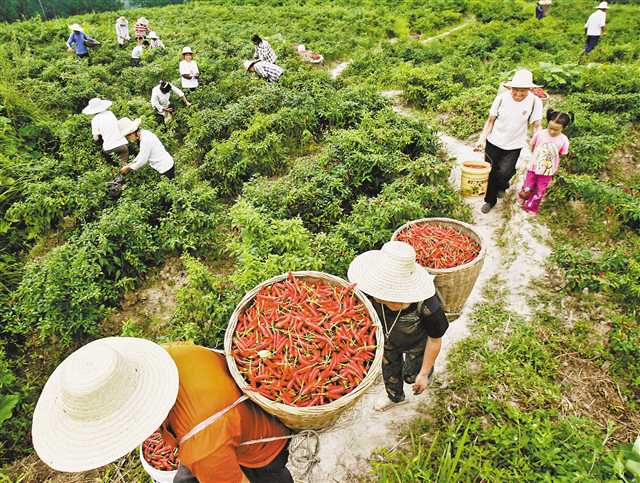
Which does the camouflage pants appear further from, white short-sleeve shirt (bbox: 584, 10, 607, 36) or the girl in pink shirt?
white short-sleeve shirt (bbox: 584, 10, 607, 36)

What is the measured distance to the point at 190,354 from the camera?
257 cm

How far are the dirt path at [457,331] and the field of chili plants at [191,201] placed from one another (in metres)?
0.82

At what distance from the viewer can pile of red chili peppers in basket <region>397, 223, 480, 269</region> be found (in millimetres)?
4129

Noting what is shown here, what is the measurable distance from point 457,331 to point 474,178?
2.70m

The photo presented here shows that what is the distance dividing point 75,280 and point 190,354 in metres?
3.45

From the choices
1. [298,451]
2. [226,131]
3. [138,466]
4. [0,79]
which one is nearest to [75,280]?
[138,466]

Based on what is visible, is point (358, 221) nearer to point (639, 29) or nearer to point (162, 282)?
point (162, 282)

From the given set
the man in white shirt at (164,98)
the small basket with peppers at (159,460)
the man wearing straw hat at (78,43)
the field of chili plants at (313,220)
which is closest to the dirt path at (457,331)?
the field of chili plants at (313,220)

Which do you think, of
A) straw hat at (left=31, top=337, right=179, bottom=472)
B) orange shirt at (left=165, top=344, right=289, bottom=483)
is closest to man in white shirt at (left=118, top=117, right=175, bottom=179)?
orange shirt at (left=165, top=344, right=289, bottom=483)

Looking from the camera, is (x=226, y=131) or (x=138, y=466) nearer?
(x=138, y=466)

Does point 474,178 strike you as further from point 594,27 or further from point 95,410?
point 594,27

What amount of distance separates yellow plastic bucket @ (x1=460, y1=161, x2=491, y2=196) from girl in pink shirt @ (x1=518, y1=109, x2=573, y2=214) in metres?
0.62

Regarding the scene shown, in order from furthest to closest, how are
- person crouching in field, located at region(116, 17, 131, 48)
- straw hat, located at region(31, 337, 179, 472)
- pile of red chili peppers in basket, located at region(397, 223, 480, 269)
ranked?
1. person crouching in field, located at region(116, 17, 131, 48)
2. pile of red chili peppers in basket, located at region(397, 223, 480, 269)
3. straw hat, located at region(31, 337, 179, 472)

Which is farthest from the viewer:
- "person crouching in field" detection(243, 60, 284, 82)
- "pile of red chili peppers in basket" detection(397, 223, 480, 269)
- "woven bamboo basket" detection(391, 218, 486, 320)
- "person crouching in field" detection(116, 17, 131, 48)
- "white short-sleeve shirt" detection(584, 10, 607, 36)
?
"person crouching in field" detection(116, 17, 131, 48)
